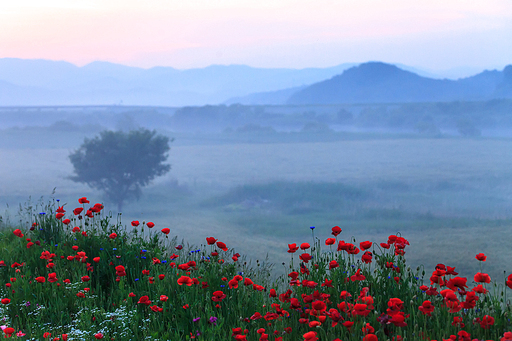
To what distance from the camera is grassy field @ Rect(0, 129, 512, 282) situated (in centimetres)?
4419

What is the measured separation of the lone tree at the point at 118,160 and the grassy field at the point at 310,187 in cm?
232

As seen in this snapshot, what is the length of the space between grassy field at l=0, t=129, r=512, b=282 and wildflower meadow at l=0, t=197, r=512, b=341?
26074mm

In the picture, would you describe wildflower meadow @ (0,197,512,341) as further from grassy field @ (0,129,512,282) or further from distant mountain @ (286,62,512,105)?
distant mountain @ (286,62,512,105)

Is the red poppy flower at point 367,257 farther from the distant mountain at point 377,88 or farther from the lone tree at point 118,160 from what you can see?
the distant mountain at point 377,88

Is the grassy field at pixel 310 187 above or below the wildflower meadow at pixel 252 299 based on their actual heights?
below

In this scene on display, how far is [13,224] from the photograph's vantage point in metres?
11.4

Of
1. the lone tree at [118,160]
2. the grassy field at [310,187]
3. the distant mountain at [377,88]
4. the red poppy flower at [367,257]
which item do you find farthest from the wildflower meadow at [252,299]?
the distant mountain at [377,88]

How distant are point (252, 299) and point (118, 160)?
4059cm

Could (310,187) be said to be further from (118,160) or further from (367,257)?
(367,257)

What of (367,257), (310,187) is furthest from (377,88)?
(367,257)

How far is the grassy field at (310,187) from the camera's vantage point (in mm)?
44188

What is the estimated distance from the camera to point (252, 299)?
5.34 metres

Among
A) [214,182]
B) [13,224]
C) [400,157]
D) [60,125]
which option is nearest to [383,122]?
[400,157]

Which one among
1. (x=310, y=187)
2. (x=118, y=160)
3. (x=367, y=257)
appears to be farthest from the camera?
(x=310, y=187)
